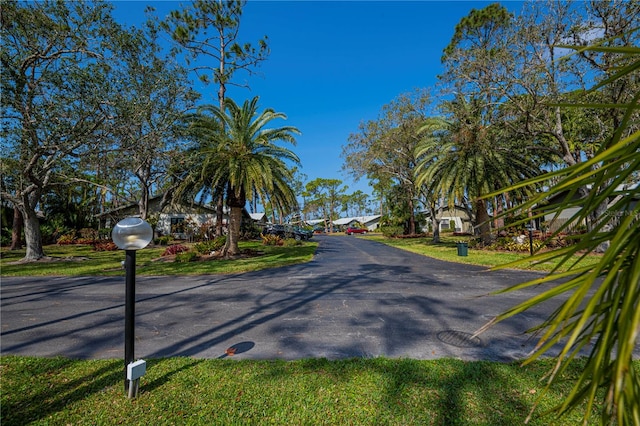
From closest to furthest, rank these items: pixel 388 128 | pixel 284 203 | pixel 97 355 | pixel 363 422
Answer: pixel 363 422 < pixel 97 355 < pixel 284 203 < pixel 388 128

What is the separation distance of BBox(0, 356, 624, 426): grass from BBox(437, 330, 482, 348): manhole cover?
0.63 metres

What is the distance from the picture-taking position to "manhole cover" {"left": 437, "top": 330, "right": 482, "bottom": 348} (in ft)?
13.1

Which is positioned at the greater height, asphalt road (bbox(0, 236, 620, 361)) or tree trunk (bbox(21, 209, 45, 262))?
tree trunk (bbox(21, 209, 45, 262))

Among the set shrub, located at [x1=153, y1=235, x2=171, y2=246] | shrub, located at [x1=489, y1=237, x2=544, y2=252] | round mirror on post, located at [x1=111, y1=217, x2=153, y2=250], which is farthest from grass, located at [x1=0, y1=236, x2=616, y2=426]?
shrub, located at [x1=153, y1=235, x2=171, y2=246]

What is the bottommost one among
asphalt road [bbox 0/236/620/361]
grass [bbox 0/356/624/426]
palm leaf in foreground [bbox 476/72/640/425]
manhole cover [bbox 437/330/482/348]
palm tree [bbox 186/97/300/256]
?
asphalt road [bbox 0/236/620/361]

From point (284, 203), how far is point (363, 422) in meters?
12.9

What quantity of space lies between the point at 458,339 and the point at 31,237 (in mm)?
18904

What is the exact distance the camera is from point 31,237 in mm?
14266

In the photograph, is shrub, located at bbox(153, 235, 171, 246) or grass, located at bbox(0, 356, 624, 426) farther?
shrub, located at bbox(153, 235, 171, 246)

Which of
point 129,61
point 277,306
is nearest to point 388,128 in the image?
point 129,61

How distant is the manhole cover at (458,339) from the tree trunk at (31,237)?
60.1 feet

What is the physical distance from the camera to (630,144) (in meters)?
0.80

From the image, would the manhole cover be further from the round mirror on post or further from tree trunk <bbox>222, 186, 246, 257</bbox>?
tree trunk <bbox>222, 186, 246, 257</bbox>

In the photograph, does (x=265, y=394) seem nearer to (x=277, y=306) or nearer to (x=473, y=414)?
(x=473, y=414)
